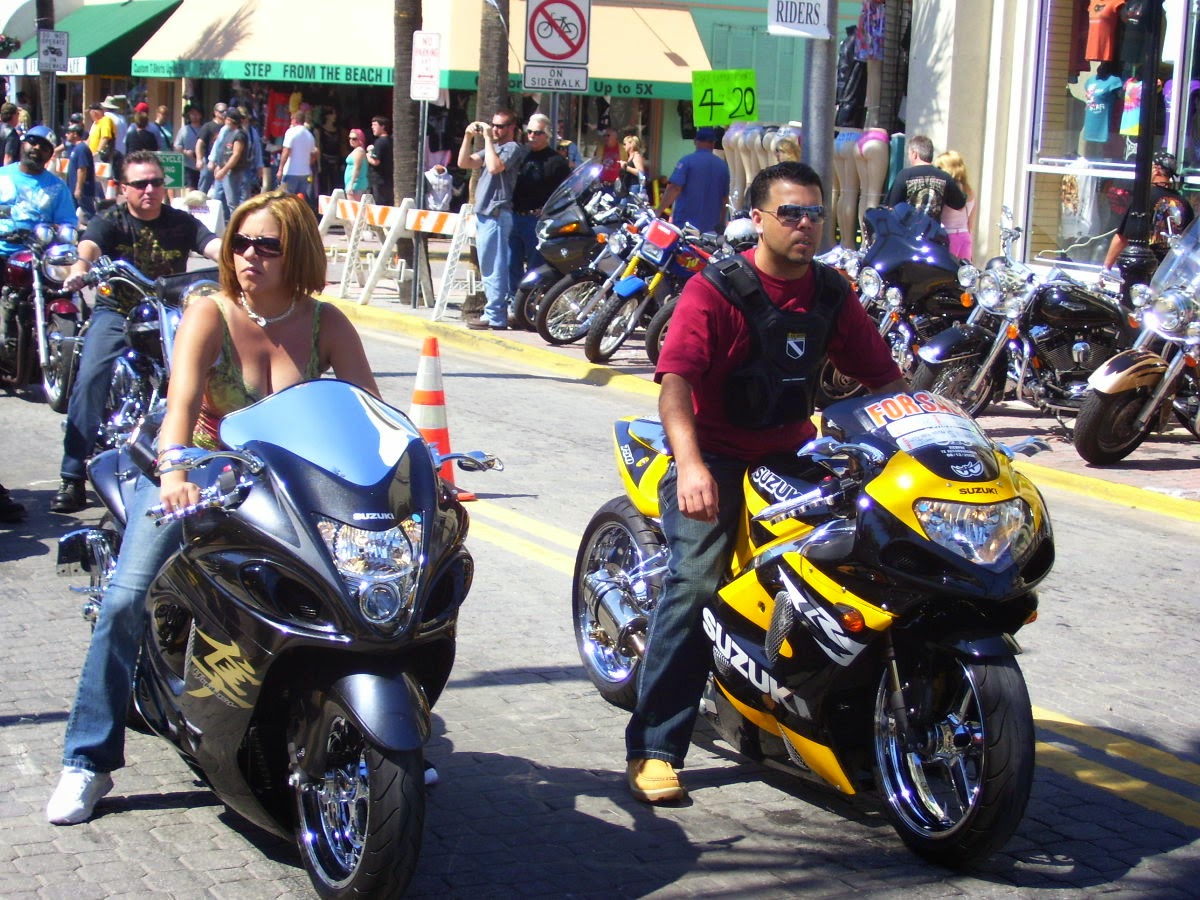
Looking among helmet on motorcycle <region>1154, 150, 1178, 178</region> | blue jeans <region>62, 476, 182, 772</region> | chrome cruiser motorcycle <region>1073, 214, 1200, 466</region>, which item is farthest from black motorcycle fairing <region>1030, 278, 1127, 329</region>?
blue jeans <region>62, 476, 182, 772</region>

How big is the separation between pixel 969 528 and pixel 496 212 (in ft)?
40.4

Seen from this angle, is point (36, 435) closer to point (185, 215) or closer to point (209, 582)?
point (185, 215)

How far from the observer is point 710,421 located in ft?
16.2

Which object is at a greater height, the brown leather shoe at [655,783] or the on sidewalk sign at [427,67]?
the on sidewalk sign at [427,67]

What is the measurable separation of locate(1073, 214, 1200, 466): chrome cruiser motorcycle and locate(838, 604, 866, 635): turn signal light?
6637 millimetres

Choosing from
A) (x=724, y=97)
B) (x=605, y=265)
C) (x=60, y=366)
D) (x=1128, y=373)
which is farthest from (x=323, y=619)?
(x=724, y=97)

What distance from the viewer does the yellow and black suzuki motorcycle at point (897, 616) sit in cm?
419

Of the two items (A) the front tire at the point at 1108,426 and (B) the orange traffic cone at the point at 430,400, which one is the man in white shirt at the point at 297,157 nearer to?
(A) the front tire at the point at 1108,426

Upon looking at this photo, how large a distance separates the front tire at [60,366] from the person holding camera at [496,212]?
5.31 metres

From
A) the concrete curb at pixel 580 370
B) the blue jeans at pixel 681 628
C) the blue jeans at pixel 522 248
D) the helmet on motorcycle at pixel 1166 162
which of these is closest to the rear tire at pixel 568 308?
the concrete curb at pixel 580 370

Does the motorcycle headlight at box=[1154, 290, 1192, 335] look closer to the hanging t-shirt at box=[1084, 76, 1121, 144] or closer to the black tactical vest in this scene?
the black tactical vest

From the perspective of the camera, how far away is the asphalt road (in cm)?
440

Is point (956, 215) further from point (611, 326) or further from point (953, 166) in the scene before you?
point (611, 326)

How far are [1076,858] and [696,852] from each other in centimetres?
107
